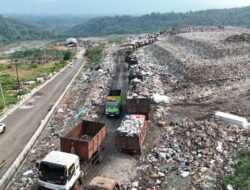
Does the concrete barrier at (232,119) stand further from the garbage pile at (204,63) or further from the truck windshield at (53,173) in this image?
the truck windshield at (53,173)

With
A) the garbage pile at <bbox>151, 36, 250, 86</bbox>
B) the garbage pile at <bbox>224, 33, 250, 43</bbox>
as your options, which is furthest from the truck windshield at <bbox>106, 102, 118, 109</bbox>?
the garbage pile at <bbox>224, 33, 250, 43</bbox>

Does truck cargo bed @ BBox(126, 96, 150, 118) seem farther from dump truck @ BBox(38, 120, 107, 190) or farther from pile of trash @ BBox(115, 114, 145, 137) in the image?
dump truck @ BBox(38, 120, 107, 190)

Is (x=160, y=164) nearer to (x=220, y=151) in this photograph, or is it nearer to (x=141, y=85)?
(x=220, y=151)

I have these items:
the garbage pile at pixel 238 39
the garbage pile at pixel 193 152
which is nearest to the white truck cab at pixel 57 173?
the garbage pile at pixel 193 152

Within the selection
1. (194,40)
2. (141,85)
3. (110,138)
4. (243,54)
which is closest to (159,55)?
(194,40)

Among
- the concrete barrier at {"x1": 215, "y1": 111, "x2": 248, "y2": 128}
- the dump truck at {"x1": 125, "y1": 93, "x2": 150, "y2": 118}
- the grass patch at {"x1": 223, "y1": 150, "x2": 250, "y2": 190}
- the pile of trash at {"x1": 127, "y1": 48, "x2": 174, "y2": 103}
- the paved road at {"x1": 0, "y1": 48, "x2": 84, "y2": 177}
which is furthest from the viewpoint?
the pile of trash at {"x1": 127, "y1": 48, "x2": 174, "y2": 103}

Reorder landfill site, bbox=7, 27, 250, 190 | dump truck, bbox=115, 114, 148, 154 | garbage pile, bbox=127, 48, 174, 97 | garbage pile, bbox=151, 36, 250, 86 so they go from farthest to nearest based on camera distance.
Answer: garbage pile, bbox=151, 36, 250, 86
garbage pile, bbox=127, 48, 174, 97
dump truck, bbox=115, 114, 148, 154
landfill site, bbox=7, 27, 250, 190
